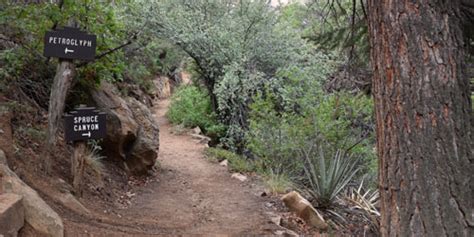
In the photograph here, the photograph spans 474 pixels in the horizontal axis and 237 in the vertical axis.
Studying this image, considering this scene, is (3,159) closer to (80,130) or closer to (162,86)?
(80,130)

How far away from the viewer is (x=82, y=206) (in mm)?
4723

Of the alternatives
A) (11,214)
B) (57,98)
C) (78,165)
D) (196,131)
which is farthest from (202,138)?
(11,214)

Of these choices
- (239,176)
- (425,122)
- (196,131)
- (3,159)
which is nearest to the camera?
(425,122)

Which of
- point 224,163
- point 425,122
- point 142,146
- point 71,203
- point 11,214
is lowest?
point 224,163

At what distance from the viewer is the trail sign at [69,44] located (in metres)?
4.72

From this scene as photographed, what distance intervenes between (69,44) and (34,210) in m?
2.20

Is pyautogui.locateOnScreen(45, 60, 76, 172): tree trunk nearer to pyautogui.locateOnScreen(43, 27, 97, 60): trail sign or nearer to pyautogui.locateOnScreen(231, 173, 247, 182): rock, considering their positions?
pyautogui.locateOnScreen(43, 27, 97, 60): trail sign

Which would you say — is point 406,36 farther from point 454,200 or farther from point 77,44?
point 77,44

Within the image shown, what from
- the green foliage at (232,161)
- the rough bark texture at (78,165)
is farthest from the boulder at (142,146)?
the rough bark texture at (78,165)

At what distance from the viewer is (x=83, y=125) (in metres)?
4.93

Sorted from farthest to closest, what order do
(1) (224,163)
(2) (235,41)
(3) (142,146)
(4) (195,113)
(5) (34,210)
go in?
(4) (195,113) < (2) (235,41) < (1) (224,163) < (3) (142,146) < (5) (34,210)

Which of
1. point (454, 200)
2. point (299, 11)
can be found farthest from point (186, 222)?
point (299, 11)

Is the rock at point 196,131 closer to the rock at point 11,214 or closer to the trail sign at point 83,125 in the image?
the trail sign at point 83,125

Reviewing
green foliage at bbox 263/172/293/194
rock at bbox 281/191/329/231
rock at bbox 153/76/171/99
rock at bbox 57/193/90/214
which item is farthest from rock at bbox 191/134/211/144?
rock at bbox 153/76/171/99
